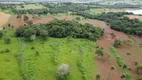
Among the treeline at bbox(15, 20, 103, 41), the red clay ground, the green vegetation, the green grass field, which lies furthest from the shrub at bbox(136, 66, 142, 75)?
the red clay ground

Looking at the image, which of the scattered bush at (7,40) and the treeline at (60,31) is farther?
the treeline at (60,31)

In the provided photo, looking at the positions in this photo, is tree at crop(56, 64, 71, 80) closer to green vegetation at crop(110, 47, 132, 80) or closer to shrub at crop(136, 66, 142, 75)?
green vegetation at crop(110, 47, 132, 80)

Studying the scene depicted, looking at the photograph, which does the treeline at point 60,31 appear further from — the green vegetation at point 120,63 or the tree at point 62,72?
the tree at point 62,72

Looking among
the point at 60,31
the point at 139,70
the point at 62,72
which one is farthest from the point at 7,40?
the point at 139,70

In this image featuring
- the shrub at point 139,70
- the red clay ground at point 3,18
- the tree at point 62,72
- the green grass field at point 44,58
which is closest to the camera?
the tree at point 62,72

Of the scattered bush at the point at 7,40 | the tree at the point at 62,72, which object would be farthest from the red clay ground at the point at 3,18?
the tree at the point at 62,72

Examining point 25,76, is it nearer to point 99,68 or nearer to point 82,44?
point 99,68

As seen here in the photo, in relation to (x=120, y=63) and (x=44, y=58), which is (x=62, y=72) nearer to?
(x=44, y=58)
